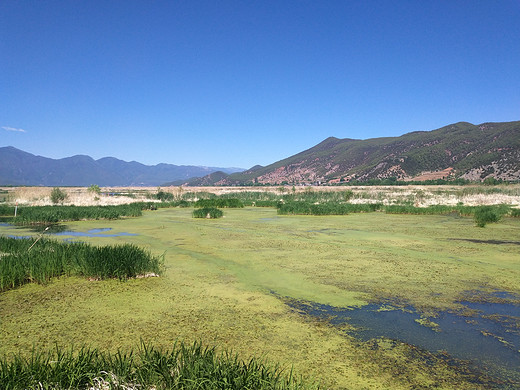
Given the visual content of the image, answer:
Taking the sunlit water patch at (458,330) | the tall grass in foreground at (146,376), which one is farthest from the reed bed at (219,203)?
the tall grass in foreground at (146,376)

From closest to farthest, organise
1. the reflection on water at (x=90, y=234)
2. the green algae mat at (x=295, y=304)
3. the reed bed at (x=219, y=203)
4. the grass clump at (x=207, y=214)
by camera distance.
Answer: the green algae mat at (x=295, y=304) < the reflection on water at (x=90, y=234) < the grass clump at (x=207, y=214) < the reed bed at (x=219, y=203)

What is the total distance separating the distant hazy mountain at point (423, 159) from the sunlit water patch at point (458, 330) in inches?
2269

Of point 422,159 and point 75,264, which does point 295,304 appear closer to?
point 75,264

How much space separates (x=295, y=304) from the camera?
15.5ft

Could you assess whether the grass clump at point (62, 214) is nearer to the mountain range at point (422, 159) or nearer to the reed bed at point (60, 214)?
the reed bed at point (60, 214)

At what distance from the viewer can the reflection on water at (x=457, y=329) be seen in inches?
127

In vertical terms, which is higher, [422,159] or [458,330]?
[422,159]

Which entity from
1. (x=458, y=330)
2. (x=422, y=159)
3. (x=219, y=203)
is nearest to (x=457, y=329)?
(x=458, y=330)

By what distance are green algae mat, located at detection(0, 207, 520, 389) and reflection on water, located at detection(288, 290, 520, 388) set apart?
5cm

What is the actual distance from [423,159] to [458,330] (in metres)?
82.0

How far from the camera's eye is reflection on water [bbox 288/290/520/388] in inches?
127

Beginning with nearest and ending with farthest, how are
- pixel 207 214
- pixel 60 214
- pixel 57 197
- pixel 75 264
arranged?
1. pixel 75 264
2. pixel 60 214
3. pixel 207 214
4. pixel 57 197

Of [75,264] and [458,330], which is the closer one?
[458,330]

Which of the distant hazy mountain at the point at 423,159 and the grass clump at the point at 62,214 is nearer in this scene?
the grass clump at the point at 62,214
